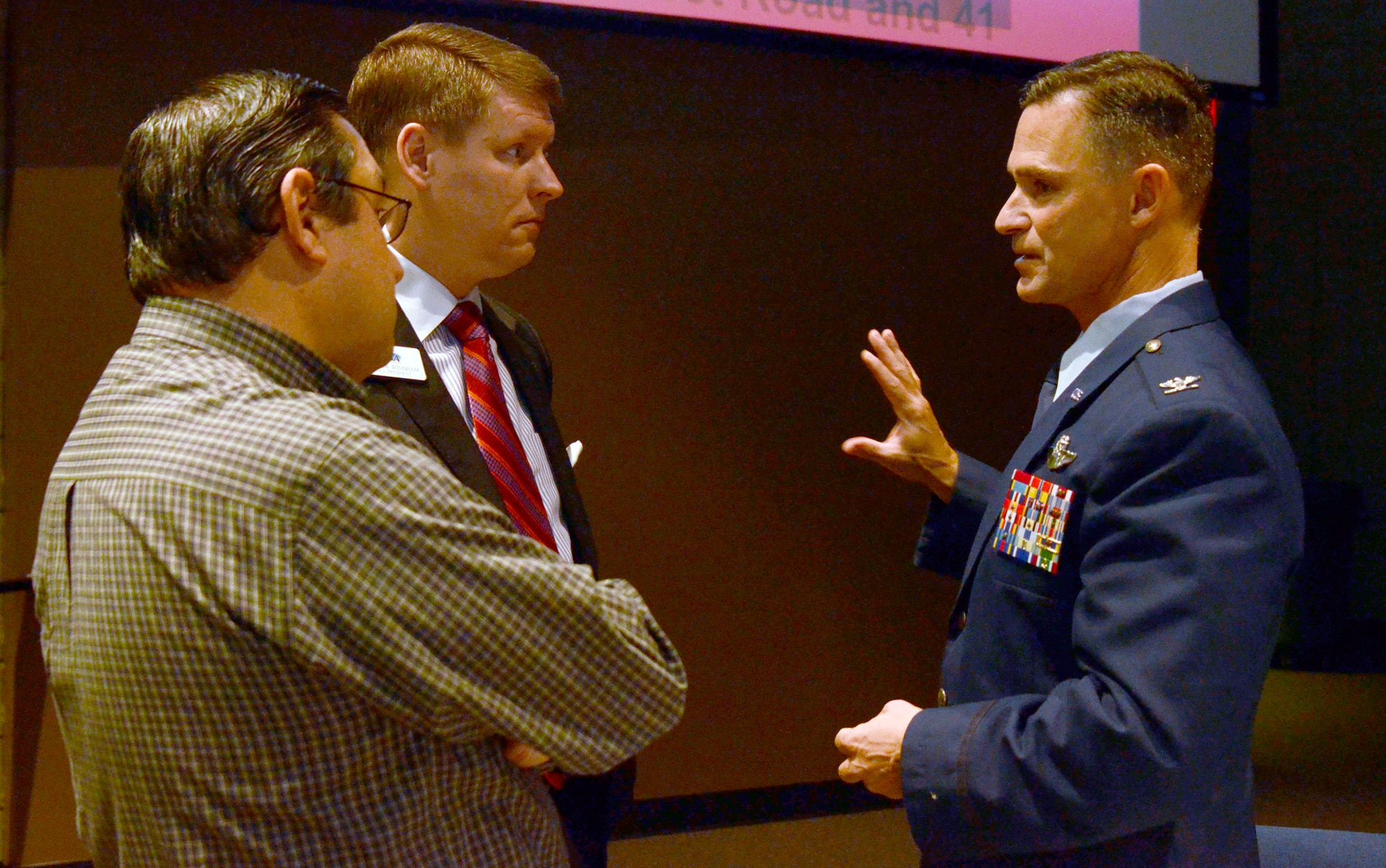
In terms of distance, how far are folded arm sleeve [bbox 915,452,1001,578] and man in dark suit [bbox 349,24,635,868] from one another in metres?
0.54

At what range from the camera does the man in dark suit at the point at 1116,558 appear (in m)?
1.14

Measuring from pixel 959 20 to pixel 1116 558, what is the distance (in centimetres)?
240

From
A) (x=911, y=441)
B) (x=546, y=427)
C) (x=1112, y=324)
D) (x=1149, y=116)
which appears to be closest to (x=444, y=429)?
(x=546, y=427)

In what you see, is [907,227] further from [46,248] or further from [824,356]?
[46,248]

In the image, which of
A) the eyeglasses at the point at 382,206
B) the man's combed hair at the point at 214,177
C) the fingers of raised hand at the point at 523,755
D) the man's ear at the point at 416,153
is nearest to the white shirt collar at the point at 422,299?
the man's ear at the point at 416,153

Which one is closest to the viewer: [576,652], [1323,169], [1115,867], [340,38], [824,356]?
[576,652]

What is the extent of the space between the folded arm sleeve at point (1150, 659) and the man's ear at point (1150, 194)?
14.0 inches

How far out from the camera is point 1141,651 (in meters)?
1.13

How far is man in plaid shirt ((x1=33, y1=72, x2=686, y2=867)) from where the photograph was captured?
0.85 m

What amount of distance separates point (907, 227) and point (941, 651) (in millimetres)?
1296

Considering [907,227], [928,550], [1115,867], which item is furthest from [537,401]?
[907,227]

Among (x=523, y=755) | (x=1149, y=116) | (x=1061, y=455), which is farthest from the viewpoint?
(x=1149, y=116)

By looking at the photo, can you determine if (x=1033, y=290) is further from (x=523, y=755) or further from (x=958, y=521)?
(x=523, y=755)

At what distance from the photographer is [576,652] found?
910 mm
